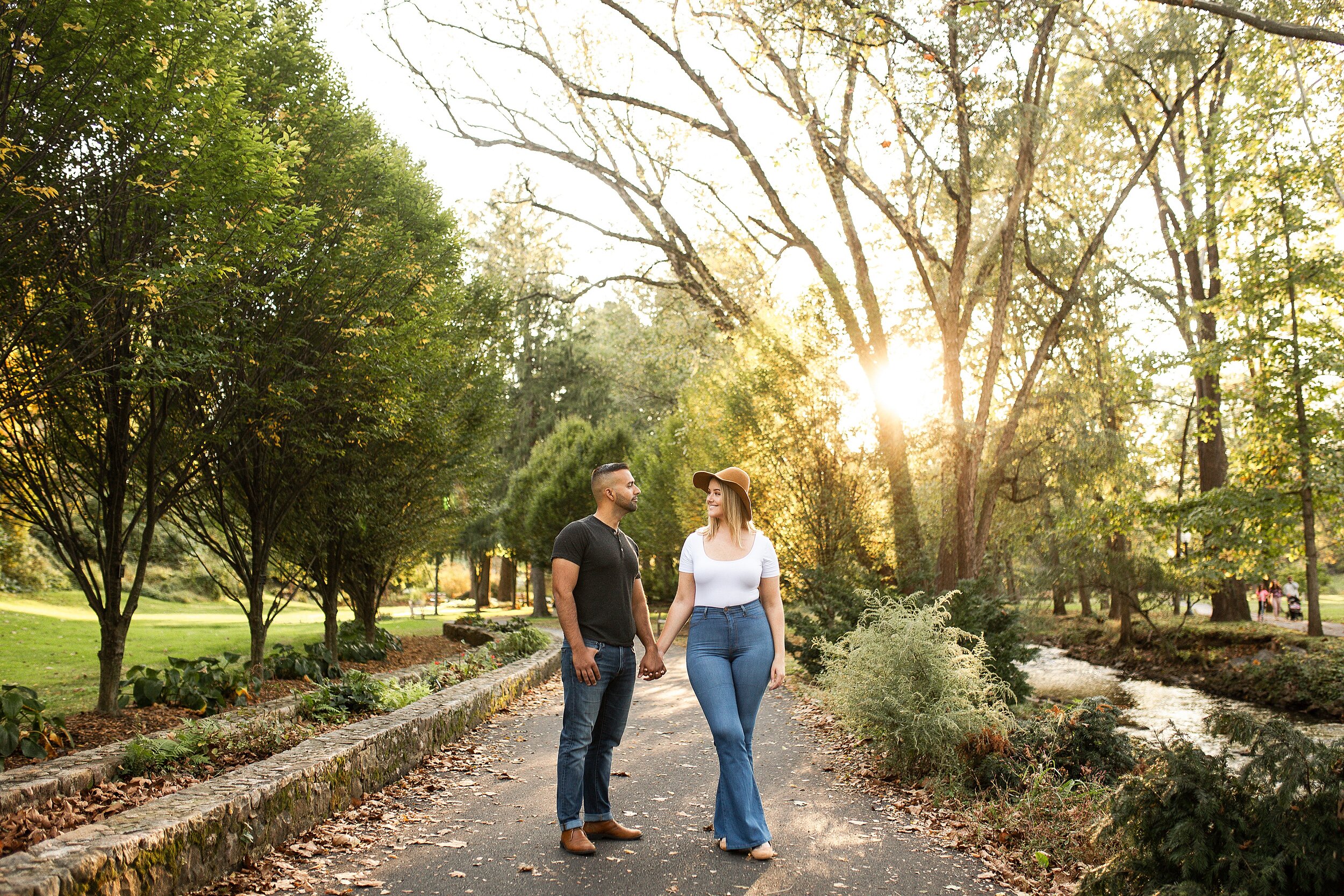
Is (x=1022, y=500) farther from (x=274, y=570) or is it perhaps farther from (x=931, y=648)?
(x=274, y=570)

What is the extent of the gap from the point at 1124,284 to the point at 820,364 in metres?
10.4

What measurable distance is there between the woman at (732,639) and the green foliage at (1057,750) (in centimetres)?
225

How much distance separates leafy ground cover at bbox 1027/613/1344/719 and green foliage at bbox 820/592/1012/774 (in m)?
10.3

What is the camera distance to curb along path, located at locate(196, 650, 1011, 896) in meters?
4.41

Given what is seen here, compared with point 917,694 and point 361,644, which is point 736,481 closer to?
point 917,694

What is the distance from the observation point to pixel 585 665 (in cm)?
489

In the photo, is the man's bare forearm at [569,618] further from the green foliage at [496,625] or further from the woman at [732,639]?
the green foliage at [496,625]

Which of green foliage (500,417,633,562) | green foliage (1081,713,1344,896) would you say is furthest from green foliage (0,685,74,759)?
green foliage (500,417,633,562)

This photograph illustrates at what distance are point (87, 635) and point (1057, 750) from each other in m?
19.1

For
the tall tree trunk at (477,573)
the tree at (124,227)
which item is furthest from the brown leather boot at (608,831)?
the tall tree trunk at (477,573)

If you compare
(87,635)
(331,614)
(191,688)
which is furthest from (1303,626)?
(87,635)

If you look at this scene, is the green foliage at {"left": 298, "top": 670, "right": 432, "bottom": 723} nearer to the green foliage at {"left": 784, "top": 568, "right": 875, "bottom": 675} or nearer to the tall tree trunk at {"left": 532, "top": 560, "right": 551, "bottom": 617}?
the green foliage at {"left": 784, "top": 568, "right": 875, "bottom": 675}

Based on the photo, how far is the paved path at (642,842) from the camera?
14.6 ft

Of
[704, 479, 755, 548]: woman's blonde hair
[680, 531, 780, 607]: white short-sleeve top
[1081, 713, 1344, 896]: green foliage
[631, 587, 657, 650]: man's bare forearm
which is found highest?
[704, 479, 755, 548]: woman's blonde hair
